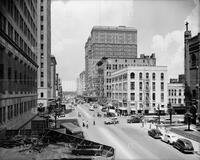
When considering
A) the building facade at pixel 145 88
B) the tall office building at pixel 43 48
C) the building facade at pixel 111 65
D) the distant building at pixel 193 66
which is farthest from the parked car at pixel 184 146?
the building facade at pixel 111 65

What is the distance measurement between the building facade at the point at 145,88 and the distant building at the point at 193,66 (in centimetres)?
1693

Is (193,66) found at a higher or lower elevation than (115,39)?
lower

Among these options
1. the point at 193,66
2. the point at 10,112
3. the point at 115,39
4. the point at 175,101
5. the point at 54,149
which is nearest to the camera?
the point at 54,149

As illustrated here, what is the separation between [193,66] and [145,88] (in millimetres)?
19329

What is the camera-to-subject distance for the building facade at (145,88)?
54.2m

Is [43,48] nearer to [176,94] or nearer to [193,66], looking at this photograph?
[176,94]

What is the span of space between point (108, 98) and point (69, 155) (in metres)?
69.1

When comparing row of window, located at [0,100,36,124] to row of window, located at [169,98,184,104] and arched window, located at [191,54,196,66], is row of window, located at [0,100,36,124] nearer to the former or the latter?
arched window, located at [191,54,196,66]

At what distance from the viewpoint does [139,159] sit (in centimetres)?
1595

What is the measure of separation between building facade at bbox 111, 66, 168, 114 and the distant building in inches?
667

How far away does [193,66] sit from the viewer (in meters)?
35.8

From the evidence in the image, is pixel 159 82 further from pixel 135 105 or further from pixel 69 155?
pixel 69 155

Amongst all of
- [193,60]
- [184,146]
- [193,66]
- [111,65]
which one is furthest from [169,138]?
[111,65]

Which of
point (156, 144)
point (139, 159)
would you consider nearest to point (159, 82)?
point (156, 144)
